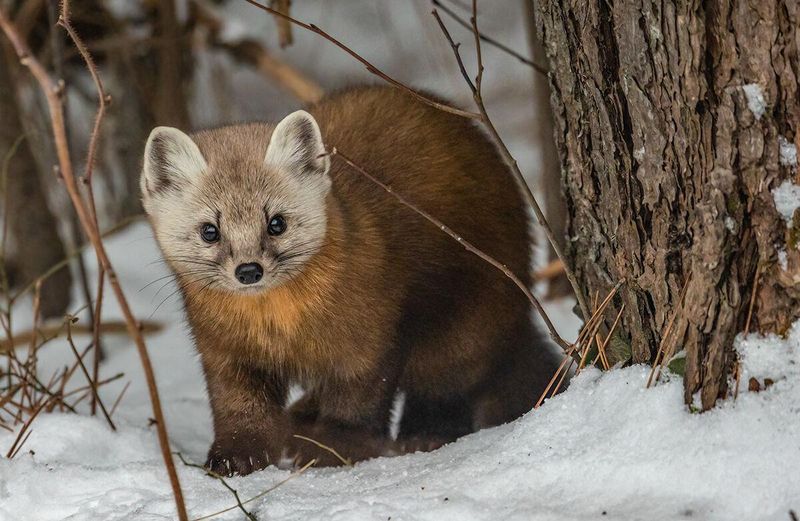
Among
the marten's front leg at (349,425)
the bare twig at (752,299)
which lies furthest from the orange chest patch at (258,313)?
the bare twig at (752,299)

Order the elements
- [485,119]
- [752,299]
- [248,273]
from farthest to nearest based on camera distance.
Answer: [248,273] < [485,119] < [752,299]

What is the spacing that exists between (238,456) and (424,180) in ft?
4.13

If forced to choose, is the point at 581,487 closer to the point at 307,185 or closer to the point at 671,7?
the point at 671,7

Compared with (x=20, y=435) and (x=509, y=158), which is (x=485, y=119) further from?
(x=20, y=435)

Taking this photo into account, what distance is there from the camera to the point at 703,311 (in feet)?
8.79

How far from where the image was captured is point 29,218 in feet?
19.4

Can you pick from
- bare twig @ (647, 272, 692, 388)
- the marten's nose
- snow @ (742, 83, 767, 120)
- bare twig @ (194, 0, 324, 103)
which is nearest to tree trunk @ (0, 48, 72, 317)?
bare twig @ (194, 0, 324, 103)

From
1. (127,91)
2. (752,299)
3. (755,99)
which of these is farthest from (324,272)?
(127,91)

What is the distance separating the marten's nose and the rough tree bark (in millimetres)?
1079

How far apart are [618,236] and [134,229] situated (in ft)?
14.9

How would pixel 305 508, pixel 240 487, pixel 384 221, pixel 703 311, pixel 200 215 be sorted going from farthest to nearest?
pixel 384 221
pixel 200 215
pixel 240 487
pixel 305 508
pixel 703 311

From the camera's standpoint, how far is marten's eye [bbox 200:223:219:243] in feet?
11.4

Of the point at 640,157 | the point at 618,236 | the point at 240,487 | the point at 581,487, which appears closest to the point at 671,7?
the point at 640,157

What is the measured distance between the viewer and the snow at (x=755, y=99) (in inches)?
98.0
